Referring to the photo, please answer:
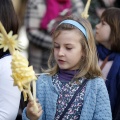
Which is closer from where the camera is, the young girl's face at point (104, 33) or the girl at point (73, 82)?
the girl at point (73, 82)

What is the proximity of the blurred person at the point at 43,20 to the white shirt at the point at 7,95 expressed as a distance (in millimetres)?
2448

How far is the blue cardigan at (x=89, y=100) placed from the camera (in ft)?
11.4

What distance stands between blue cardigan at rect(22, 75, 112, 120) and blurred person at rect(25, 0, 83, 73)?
7.68 ft

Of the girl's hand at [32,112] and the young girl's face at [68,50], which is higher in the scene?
the young girl's face at [68,50]

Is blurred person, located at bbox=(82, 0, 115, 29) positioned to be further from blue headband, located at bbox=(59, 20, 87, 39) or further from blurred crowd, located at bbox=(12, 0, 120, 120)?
blue headband, located at bbox=(59, 20, 87, 39)

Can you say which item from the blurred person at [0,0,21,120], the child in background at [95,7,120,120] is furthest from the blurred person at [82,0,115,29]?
the blurred person at [0,0,21,120]

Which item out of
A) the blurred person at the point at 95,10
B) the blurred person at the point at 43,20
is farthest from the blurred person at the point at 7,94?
the blurred person at the point at 95,10

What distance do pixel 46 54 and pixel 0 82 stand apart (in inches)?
103

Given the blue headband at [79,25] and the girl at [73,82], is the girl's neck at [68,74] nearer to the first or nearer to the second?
the girl at [73,82]

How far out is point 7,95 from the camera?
3418mm

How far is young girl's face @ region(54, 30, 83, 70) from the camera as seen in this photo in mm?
3486

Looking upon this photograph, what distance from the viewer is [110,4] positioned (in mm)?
6219

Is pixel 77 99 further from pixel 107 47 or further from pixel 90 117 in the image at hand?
pixel 107 47

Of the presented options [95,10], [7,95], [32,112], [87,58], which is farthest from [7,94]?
[95,10]
